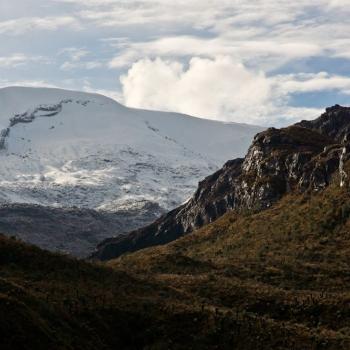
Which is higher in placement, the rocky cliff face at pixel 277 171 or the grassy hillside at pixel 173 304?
the rocky cliff face at pixel 277 171

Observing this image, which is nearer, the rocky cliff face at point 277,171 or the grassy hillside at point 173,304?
the grassy hillside at point 173,304

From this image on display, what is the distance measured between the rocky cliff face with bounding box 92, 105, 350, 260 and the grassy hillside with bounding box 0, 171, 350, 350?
112 ft

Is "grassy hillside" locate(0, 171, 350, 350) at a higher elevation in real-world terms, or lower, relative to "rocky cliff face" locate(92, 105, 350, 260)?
lower

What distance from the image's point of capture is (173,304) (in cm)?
5591

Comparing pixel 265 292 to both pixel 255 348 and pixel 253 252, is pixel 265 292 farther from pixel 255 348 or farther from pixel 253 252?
pixel 253 252

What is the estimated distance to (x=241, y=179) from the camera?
15125cm

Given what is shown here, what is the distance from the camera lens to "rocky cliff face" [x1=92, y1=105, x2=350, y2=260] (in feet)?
409

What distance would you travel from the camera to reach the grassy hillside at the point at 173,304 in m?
47.6

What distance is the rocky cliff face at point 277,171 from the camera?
12481 cm

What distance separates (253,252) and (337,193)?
1581cm

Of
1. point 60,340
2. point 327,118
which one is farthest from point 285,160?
point 60,340

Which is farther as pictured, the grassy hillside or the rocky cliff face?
the rocky cliff face

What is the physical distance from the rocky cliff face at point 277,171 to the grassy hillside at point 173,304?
34.3 metres

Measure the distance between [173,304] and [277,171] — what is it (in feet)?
275
